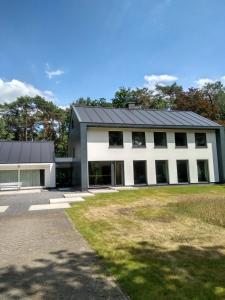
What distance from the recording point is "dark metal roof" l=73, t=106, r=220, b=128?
2233cm

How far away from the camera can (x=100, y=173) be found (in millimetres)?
22125

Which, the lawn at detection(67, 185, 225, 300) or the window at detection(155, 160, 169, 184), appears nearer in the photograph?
the lawn at detection(67, 185, 225, 300)

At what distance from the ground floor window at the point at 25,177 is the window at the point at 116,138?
7.67 meters

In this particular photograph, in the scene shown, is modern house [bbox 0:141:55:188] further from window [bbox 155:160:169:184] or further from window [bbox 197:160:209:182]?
window [bbox 197:160:209:182]

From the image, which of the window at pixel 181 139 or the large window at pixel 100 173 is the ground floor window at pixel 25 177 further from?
the window at pixel 181 139

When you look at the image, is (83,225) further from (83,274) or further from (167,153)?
(167,153)

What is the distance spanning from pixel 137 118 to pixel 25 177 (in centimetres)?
1188

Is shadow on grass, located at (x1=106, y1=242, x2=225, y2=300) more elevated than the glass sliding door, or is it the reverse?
the glass sliding door

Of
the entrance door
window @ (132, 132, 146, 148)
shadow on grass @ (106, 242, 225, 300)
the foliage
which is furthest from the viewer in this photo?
the foliage

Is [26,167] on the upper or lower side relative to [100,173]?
upper

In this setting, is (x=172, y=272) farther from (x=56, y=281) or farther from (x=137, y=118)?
(x=137, y=118)

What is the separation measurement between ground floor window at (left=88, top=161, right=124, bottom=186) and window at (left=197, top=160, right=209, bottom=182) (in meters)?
7.51

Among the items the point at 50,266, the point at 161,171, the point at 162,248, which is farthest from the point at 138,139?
the point at 50,266

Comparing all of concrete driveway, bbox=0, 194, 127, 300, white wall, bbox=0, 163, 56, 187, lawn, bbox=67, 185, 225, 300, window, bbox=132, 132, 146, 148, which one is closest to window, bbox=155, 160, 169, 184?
window, bbox=132, 132, 146, 148
